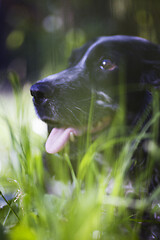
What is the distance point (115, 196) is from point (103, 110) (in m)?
0.35

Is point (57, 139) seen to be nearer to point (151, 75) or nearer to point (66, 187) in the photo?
A: point (66, 187)

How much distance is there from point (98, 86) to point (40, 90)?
0.25 m

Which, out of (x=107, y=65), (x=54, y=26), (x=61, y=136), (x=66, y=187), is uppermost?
(x=54, y=26)

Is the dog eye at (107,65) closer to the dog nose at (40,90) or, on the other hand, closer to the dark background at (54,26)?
the dark background at (54,26)

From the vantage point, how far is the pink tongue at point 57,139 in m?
0.87

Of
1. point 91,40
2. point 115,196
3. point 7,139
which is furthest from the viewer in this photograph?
point 91,40

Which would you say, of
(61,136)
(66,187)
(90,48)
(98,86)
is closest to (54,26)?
(90,48)

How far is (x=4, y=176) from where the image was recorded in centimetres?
77

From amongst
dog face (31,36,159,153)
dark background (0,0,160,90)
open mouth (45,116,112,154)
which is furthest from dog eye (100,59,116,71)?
open mouth (45,116,112,154)

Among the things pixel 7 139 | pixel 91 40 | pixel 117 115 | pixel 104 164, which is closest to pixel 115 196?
pixel 104 164

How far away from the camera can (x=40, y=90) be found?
88 cm

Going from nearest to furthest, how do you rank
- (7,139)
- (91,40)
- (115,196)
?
(115,196) < (7,139) < (91,40)

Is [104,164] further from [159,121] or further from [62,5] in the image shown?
[62,5]

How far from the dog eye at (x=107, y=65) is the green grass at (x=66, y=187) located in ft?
0.70
